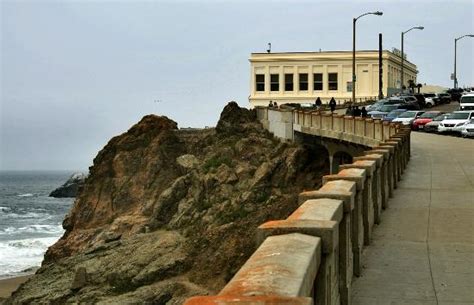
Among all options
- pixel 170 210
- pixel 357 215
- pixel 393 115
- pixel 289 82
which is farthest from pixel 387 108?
pixel 357 215

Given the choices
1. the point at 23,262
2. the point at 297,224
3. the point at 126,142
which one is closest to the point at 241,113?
the point at 126,142

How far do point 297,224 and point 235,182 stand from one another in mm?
45967

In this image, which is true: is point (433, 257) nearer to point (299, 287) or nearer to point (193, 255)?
point (299, 287)

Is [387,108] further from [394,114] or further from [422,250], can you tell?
[422,250]

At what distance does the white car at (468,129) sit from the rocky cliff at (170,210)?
11.0 metres

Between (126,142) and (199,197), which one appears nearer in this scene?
(199,197)

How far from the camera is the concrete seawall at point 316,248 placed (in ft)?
13.2

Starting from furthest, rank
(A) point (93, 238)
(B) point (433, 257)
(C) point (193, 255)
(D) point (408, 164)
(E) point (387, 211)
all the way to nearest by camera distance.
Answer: (A) point (93, 238) < (C) point (193, 255) < (D) point (408, 164) < (E) point (387, 211) < (B) point (433, 257)

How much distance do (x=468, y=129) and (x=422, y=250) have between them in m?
38.7

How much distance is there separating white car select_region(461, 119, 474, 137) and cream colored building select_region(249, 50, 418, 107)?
6054 centimetres

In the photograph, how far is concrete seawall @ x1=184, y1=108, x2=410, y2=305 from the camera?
402cm

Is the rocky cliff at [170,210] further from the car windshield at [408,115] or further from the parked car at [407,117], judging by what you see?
the car windshield at [408,115]

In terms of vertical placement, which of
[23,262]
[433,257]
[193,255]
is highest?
[433,257]

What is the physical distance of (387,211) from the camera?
1501 centimetres
